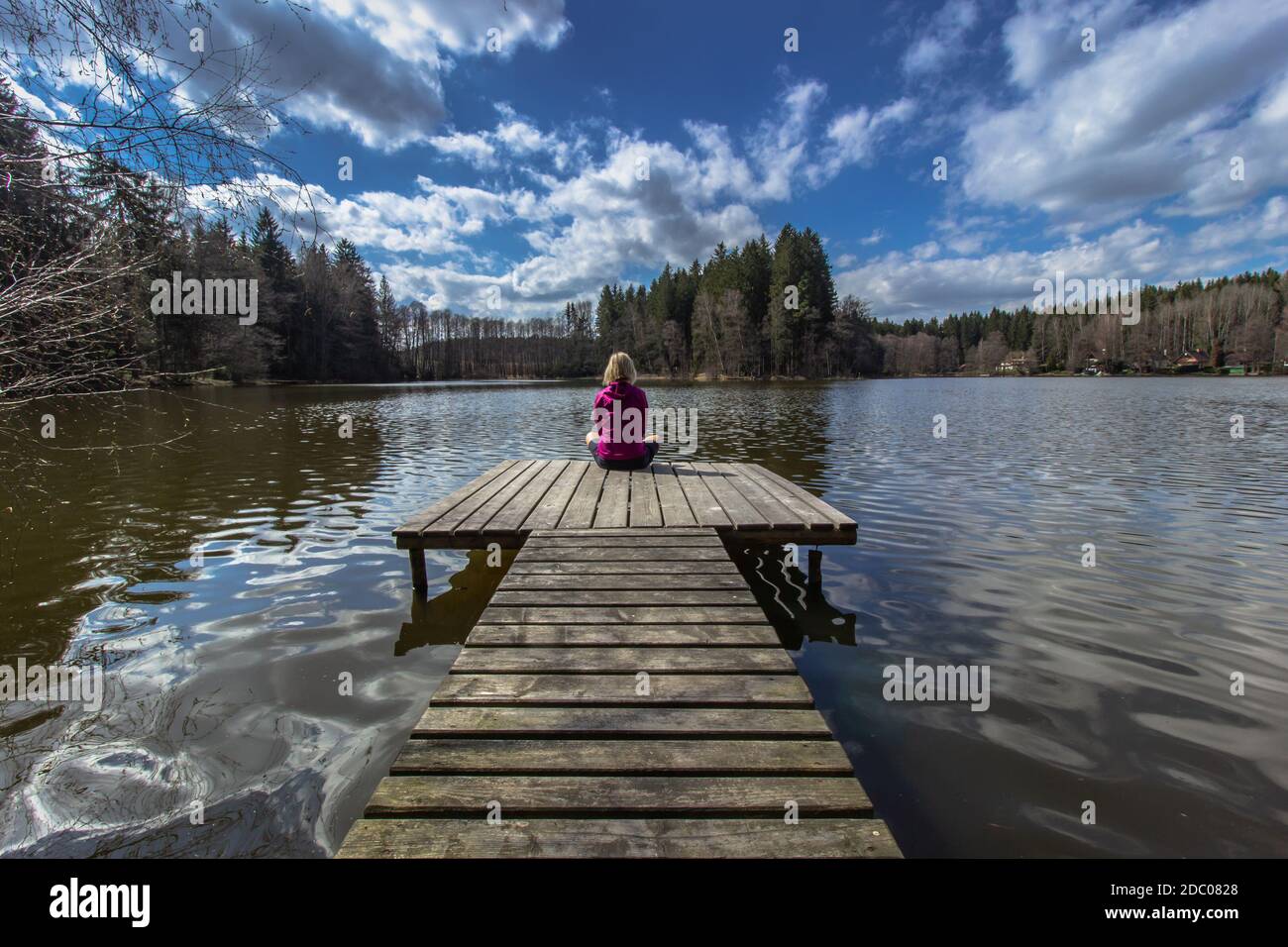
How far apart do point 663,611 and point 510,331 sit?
116971mm

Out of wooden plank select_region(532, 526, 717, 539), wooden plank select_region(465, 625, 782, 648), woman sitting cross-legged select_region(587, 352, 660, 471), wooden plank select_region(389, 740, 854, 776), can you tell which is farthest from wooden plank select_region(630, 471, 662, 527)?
wooden plank select_region(389, 740, 854, 776)

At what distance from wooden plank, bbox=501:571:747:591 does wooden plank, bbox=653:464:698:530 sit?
1.41 metres

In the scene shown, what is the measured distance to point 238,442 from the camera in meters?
17.0

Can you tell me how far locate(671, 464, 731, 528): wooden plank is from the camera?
616 cm

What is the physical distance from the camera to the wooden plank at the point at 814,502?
5785 millimetres

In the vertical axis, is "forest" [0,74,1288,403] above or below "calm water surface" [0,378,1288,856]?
above

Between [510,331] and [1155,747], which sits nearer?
[1155,747]

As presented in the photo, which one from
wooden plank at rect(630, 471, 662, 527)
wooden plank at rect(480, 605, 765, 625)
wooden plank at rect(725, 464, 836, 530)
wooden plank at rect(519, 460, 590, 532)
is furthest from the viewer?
wooden plank at rect(630, 471, 662, 527)

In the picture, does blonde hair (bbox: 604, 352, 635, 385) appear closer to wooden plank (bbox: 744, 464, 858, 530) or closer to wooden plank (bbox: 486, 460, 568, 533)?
wooden plank (bbox: 486, 460, 568, 533)

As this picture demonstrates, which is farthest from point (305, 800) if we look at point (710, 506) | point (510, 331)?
point (510, 331)

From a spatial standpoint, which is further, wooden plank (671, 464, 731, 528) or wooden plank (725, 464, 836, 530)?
wooden plank (671, 464, 731, 528)

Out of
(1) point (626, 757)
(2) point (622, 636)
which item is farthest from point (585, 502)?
(1) point (626, 757)
